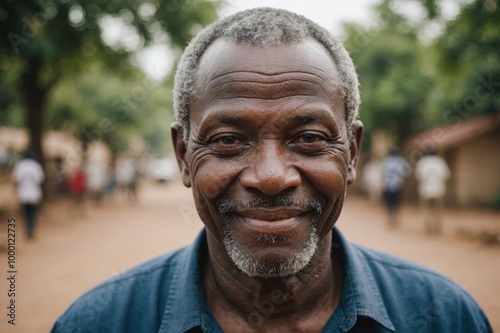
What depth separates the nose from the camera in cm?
172

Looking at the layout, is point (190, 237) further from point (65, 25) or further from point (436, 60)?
point (436, 60)

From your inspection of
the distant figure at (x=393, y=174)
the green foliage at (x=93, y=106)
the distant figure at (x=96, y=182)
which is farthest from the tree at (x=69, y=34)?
the distant figure at (x=393, y=174)

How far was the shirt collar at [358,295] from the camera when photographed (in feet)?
6.33

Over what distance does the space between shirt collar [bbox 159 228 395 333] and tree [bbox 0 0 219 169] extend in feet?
36.0

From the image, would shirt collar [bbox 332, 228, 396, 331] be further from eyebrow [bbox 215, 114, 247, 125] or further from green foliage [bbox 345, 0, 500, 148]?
green foliage [bbox 345, 0, 500, 148]

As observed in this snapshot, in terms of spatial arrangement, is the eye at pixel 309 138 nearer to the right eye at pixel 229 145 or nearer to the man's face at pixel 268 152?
the man's face at pixel 268 152

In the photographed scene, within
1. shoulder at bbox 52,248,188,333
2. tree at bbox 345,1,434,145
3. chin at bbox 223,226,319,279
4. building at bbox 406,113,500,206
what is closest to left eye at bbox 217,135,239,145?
chin at bbox 223,226,319,279

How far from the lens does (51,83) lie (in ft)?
54.5

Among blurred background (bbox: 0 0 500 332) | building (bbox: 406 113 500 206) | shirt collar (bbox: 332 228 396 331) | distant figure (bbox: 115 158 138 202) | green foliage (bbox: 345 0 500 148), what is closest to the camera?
shirt collar (bbox: 332 228 396 331)

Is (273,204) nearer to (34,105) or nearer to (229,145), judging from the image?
(229,145)

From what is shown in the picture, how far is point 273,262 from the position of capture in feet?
5.85

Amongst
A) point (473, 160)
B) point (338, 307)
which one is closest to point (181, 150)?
point (338, 307)

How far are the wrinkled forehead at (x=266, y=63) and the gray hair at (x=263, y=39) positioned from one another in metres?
0.03

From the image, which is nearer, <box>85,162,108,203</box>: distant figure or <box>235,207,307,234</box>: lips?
<box>235,207,307,234</box>: lips
